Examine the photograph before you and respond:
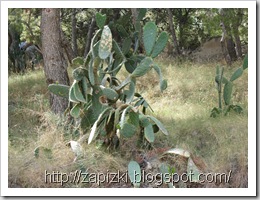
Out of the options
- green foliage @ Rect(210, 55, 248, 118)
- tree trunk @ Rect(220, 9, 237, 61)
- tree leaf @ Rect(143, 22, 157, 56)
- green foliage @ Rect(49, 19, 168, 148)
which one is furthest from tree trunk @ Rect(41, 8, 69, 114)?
tree trunk @ Rect(220, 9, 237, 61)

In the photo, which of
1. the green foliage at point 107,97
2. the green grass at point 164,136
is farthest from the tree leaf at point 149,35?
the green grass at point 164,136

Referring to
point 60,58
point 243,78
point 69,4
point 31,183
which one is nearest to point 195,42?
point 243,78

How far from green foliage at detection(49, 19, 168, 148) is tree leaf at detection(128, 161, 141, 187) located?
11.2 inches

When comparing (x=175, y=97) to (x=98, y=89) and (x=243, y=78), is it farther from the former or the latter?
(x=98, y=89)

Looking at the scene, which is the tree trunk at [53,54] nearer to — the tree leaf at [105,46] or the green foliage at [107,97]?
the green foliage at [107,97]

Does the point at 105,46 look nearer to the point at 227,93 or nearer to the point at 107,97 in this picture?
the point at 107,97

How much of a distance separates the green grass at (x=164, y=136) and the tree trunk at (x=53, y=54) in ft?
0.82

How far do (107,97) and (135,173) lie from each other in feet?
2.99

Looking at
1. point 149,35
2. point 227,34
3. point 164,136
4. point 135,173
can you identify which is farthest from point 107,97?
point 227,34

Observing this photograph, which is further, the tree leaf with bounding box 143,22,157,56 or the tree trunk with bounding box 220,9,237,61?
the tree trunk with bounding box 220,9,237,61

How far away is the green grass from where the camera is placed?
4.91 m

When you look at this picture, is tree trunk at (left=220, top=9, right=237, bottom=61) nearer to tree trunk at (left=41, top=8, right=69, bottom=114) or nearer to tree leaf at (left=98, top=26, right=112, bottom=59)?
tree trunk at (left=41, top=8, right=69, bottom=114)

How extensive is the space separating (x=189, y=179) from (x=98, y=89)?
1331mm

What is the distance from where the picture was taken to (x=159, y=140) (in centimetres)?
568
